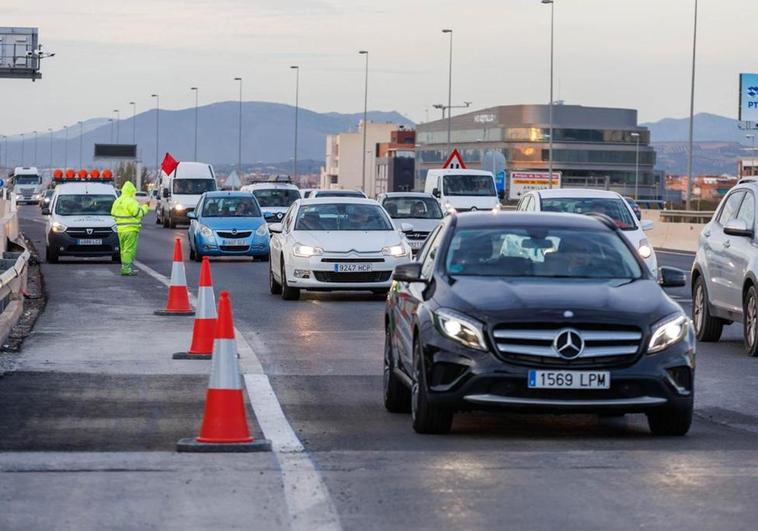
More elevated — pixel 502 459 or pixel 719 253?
pixel 719 253

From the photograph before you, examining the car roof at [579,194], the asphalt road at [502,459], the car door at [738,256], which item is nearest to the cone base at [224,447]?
the asphalt road at [502,459]

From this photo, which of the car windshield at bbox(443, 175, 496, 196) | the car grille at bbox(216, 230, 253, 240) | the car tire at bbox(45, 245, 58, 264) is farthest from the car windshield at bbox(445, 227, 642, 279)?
the car windshield at bbox(443, 175, 496, 196)

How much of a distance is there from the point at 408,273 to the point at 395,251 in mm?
13127

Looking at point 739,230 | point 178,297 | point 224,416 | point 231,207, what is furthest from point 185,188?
point 224,416

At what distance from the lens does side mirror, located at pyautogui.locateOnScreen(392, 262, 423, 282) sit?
11297 millimetres

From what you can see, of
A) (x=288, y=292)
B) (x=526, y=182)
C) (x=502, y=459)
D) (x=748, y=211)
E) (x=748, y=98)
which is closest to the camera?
(x=502, y=459)

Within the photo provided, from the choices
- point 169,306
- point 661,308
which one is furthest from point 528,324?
point 169,306

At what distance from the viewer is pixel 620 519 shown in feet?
25.4

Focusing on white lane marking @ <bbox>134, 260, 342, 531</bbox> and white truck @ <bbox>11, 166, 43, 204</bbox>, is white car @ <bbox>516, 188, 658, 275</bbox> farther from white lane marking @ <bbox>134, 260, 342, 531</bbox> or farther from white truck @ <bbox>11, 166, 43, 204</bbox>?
white truck @ <bbox>11, 166, 43, 204</bbox>

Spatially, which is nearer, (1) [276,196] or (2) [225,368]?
(2) [225,368]

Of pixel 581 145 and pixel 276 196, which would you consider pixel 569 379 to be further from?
pixel 581 145

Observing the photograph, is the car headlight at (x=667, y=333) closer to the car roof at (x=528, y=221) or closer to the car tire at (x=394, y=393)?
the car roof at (x=528, y=221)

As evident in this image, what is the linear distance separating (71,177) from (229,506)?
194 feet

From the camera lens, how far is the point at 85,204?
124ft
